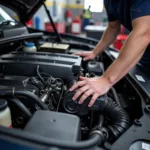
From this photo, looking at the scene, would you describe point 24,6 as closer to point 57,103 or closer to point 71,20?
point 57,103

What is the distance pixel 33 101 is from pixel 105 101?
0.31 meters

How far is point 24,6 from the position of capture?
1561 mm

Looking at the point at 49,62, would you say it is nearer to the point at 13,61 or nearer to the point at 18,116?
the point at 13,61

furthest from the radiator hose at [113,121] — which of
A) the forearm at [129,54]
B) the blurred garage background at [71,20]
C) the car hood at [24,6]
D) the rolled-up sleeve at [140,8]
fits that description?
the blurred garage background at [71,20]

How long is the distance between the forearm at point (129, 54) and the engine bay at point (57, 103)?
0.35ft

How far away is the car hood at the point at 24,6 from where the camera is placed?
1470 millimetres

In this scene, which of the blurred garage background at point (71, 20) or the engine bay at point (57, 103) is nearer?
the engine bay at point (57, 103)

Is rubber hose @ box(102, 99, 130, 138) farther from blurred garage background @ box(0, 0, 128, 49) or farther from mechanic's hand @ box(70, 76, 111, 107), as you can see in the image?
blurred garage background @ box(0, 0, 128, 49)

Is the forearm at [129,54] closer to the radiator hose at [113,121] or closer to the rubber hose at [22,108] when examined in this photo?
the radiator hose at [113,121]

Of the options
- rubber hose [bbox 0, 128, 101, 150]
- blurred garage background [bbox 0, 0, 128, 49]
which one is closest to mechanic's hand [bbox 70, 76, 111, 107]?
rubber hose [bbox 0, 128, 101, 150]

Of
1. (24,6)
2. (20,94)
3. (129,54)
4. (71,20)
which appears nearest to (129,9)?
(129,54)

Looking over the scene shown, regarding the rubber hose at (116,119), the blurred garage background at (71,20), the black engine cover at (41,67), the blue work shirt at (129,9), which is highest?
the blue work shirt at (129,9)

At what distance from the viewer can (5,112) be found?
58 cm

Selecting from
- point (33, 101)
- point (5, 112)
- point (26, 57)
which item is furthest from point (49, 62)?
point (5, 112)
